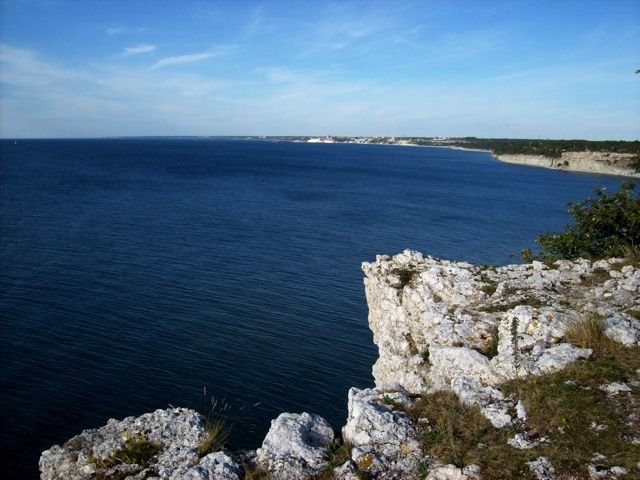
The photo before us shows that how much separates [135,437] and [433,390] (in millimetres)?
6456

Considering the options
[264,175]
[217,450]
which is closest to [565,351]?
[217,450]

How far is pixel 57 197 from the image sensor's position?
227 feet

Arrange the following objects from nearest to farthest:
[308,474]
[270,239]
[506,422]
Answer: [308,474] < [506,422] < [270,239]

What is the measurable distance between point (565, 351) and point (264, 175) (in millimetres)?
112583

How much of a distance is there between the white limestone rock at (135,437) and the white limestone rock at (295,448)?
139 centimetres

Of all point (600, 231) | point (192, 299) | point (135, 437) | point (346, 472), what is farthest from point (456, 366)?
point (192, 299)

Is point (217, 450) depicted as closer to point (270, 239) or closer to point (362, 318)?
point (362, 318)

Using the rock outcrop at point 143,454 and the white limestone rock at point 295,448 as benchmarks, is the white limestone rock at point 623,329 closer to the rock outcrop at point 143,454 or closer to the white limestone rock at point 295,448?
the white limestone rock at point 295,448

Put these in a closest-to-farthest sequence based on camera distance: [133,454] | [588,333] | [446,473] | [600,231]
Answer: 1. [446,473]
2. [133,454]
3. [588,333]
4. [600,231]

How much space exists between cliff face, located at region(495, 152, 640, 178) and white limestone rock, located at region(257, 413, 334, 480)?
15140 centimetres

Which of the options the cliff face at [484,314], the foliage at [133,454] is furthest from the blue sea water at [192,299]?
the cliff face at [484,314]

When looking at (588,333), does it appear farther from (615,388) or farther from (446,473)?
(446,473)

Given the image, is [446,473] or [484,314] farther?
[484,314]

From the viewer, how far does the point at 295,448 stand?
8.59 m
